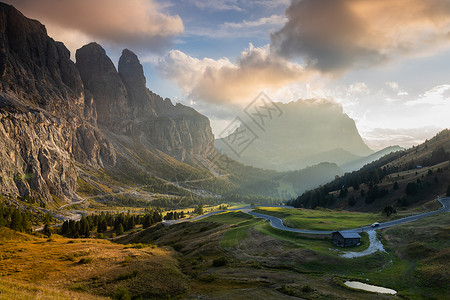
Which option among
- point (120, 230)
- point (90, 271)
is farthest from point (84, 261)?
point (120, 230)

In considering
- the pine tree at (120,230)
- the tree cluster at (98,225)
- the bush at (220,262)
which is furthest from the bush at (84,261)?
the pine tree at (120,230)

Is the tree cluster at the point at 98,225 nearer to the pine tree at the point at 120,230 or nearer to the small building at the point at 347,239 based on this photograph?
the pine tree at the point at 120,230

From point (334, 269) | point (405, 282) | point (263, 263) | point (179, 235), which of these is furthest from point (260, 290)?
point (179, 235)

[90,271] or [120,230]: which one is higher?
[90,271]

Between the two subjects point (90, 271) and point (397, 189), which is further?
point (397, 189)

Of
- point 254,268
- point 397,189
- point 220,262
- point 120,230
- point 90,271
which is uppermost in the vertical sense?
point 90,271

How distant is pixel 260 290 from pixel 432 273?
93.0 ft

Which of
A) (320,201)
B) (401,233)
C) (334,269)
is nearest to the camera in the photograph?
(334,269)

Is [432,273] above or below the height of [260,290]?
below

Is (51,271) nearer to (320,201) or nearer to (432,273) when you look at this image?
(432,273)

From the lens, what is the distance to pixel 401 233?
6103cm

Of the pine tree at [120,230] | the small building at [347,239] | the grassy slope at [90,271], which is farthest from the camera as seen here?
the pine tree at [120,230]

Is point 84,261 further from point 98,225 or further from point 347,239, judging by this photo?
point 98,225

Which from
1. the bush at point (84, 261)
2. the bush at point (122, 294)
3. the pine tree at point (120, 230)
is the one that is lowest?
the pine tree at point (120, 230)
